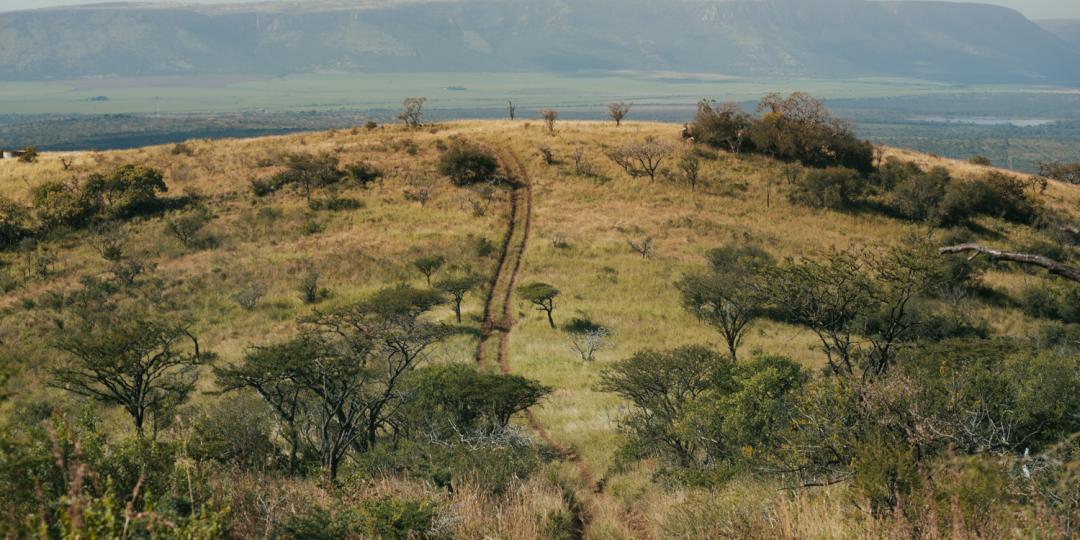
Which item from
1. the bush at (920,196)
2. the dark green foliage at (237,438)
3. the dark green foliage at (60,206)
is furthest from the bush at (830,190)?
the dark green foliage at (60,206)

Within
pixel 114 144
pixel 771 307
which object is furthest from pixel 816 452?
pixel 114 144

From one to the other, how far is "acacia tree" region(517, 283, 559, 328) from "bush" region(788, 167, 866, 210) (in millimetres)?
32451

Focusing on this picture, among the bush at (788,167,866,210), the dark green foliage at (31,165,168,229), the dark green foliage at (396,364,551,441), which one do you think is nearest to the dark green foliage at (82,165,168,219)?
the dark green foliage at (31,165,168,229)

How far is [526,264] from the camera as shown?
43.6 metres

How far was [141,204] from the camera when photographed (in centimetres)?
5122

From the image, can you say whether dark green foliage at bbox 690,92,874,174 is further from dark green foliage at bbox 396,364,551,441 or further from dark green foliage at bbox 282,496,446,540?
dark green foliage at bbox 282,496,446,540

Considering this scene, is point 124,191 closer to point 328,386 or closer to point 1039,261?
point 328,386

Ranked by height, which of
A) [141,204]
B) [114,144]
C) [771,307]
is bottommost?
[771,307]

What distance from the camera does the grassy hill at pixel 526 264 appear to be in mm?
8719

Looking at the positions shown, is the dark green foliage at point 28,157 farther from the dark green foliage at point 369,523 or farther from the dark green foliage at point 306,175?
the dark green foliage at point 369,523

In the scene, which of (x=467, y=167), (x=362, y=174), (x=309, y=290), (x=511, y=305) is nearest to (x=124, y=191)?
(x=362, y=174)

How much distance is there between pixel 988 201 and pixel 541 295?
46981 mm

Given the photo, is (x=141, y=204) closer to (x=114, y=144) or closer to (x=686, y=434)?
(x=686, y=434)

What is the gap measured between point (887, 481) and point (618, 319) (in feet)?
94.6
